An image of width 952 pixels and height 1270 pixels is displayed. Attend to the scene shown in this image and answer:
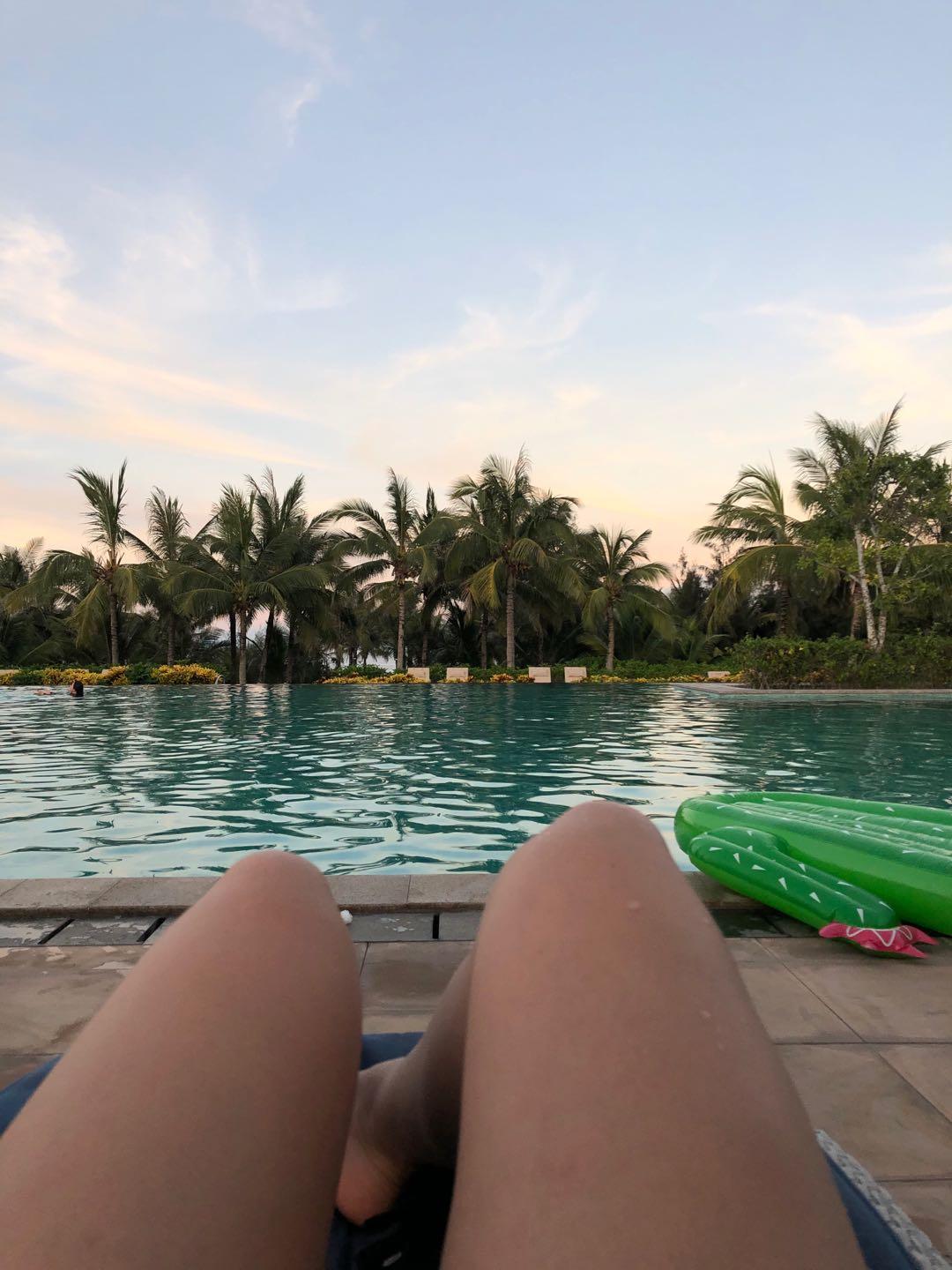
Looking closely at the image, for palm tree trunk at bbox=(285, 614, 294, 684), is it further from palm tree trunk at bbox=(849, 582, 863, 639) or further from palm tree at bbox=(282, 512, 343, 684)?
palm tree trunk at bbox=(849, 582, 863, 639)

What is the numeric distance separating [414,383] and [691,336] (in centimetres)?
609

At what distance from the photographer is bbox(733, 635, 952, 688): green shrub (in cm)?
1622

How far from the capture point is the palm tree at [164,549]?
22875 millimetres

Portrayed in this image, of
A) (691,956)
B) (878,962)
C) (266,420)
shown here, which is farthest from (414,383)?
(691,956)

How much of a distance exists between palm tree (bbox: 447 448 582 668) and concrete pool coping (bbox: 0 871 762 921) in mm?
19743

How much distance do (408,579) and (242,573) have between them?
16.2ft

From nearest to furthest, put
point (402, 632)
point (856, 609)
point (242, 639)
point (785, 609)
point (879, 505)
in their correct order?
point (879, 505) < point (856, 609) < point (242, 639) < point (402, 632) < point (785, 609)

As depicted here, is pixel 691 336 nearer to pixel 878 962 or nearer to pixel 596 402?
pixel 596 402

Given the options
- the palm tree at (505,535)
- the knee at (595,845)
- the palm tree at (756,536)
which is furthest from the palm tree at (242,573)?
the knee at (595,845)

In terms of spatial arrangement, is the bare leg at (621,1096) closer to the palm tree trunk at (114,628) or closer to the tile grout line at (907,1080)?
the tile grout line at (907,1080)

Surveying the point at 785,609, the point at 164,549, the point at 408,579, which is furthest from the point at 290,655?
the point at 785,609

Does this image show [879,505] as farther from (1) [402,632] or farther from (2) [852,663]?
(1) [402,632]

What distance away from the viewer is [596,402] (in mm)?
18844

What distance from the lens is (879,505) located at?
1747cm
